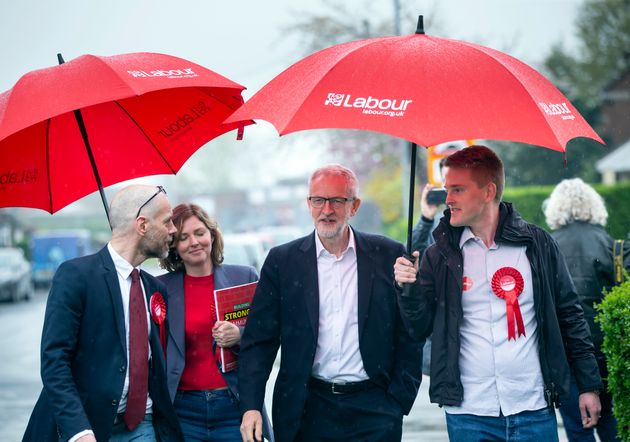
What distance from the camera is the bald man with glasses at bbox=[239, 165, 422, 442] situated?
15.1 ft

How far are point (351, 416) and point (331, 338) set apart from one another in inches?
16.0

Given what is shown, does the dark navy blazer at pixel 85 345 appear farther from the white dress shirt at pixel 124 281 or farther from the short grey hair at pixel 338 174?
the short grey hair at pixel 338 174

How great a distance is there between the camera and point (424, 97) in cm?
390

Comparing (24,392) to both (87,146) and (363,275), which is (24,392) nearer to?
(87,146)

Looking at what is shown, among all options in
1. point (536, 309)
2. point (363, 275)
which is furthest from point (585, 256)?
point (363, 275)

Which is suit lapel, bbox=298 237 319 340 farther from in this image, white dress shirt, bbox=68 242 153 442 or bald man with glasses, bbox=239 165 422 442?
white dress shirt, bbox=68 242 153 442

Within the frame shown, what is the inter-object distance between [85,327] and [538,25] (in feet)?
168

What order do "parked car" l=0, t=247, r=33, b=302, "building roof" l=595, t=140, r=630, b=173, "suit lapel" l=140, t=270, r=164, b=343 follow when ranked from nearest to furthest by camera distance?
"suit lapel" l=140, t=270, r=164, b=343
"parked car" l=0, t=247, r=33, b=302
"building roof" l=595, t=140, r=630, b=173

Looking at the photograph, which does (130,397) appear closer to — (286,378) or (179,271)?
(286,378)

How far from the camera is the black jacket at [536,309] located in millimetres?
4285

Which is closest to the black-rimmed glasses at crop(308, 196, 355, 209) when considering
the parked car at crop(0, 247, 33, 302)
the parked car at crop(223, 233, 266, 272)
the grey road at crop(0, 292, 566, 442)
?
the grey road at crop(0, 292, 566, 442)

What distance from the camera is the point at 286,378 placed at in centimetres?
464

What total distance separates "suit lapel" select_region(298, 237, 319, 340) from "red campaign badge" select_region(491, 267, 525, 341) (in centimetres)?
92

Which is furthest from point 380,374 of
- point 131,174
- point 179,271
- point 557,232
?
point 557,232
